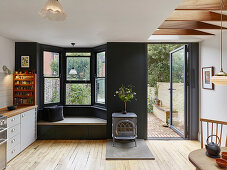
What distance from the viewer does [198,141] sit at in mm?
4559

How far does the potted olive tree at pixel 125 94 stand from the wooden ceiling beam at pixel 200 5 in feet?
7.75

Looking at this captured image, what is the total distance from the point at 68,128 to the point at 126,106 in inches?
62.7

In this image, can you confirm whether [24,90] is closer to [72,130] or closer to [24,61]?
[24,61]

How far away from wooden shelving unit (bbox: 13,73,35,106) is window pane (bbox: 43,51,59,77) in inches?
23.1

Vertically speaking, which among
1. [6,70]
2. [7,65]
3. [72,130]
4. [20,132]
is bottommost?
[72,130]

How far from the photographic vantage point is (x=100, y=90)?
521 cm

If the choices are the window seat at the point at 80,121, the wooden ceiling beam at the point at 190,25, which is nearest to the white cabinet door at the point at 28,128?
the window seat at the point at 80,121

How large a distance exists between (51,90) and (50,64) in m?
0.74

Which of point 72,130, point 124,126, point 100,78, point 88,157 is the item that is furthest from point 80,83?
point 88,157

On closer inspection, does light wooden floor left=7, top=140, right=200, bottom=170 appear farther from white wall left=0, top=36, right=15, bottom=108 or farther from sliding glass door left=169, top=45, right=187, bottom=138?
white wall left=0, top=36, right=15, bottom=108

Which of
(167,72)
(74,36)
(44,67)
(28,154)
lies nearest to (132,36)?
(74,36)

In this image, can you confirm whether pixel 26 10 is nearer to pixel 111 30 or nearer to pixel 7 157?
pixel 111 30

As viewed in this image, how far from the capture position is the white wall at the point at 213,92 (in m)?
3.58

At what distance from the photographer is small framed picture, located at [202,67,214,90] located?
3.98m
